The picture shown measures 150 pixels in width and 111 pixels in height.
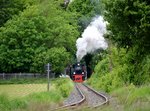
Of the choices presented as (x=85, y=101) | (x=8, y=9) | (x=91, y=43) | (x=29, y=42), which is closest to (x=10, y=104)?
(x=85, y=101)

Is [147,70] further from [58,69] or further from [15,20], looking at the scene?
[15,20]

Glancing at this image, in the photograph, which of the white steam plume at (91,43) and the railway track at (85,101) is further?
the white steam plume at (91,43)

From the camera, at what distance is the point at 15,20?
76188mm

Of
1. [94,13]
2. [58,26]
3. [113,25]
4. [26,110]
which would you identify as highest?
[94,13]

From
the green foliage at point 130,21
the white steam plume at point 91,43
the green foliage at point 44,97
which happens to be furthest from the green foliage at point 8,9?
the green foliage at point 130,21

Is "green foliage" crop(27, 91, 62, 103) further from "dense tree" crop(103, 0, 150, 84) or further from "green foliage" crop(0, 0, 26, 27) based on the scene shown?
"green foliage" crop(0, 0, 26, 27)

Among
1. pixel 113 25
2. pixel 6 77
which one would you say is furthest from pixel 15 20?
pixel 113 25

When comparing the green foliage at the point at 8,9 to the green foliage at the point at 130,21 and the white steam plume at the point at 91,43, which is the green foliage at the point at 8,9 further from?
the green foliage at the point at 130,21

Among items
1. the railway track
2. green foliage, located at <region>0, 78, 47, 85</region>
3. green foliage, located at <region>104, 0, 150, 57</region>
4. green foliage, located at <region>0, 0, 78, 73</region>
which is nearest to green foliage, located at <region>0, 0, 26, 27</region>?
green foliage, located at <region>0, 0, 78, 73</region>

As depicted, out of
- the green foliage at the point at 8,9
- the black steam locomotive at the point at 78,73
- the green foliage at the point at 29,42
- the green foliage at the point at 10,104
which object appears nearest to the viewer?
the green foliage at the point at 10,104

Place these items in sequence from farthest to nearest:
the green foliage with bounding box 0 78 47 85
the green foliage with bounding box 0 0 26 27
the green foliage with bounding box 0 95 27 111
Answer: the green foliage with bounding box 0 0 26 27 → the green foliage with bounding box 0 78 47 85 → the green foliage with bounding box 0 95 27 111

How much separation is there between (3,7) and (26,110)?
205 feet

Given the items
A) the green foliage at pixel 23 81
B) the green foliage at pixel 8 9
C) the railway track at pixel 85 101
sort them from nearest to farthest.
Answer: the railway track at pixel 85 101 → the green foliage at pixel 23 81 → the green foliage at pixel 8 9

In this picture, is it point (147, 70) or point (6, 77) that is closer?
point (147, 70)
